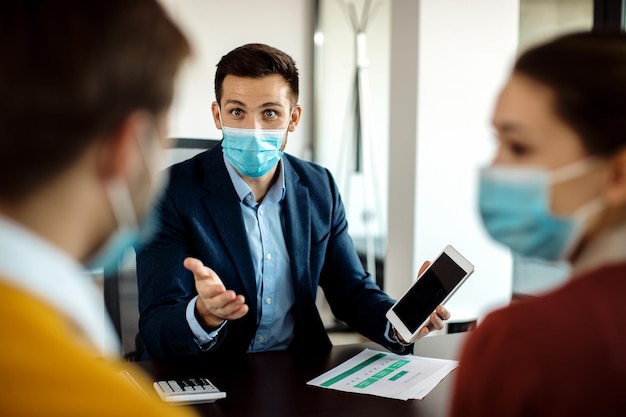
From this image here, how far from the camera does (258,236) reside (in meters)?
1.92

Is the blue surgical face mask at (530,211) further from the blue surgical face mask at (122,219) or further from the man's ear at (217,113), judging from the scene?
the man's ear at (217,113)

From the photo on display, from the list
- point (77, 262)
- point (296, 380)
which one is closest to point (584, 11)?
point (296, 380)

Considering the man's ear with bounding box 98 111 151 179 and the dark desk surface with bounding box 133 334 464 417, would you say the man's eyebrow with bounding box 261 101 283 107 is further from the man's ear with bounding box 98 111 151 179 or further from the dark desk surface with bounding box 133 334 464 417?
the man's ear with bounding box 98 111 151 179

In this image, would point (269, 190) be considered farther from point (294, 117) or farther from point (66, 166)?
point (66, 166)

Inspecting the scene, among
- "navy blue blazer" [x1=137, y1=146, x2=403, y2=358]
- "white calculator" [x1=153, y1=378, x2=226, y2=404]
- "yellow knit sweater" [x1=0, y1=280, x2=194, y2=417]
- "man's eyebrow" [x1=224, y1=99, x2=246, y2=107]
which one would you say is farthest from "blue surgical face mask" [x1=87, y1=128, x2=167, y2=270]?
"man's eyebrow" [x1=224, y1=99, x2=246, y2=107]

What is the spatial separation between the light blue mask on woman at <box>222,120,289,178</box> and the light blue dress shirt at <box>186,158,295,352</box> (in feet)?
0.14

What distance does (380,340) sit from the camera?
1725 mm

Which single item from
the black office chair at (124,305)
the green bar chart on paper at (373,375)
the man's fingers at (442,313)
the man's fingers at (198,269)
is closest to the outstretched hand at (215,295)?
the man's fingers at (198,269)

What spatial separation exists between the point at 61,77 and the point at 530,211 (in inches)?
25.8

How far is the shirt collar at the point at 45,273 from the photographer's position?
0.56m

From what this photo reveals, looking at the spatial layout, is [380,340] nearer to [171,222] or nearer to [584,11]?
[171,222]

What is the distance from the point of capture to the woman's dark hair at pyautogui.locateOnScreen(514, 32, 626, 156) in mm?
760

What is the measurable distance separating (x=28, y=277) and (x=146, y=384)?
83cm

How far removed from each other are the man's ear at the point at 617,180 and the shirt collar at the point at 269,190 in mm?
1252
